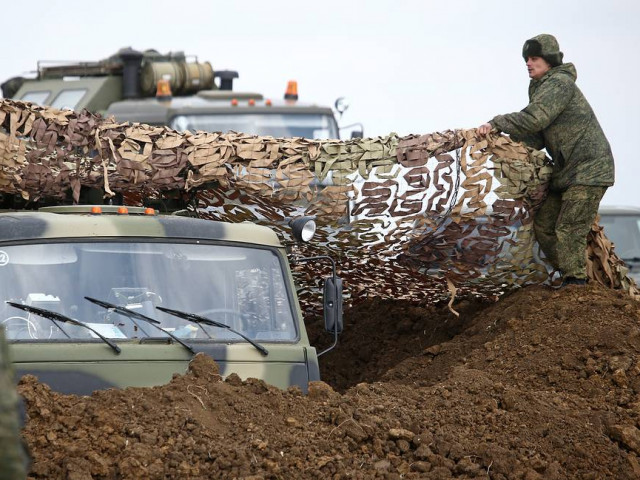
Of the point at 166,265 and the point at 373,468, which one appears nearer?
the point at 373,468

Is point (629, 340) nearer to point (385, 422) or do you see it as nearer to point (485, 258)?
point (485, 258)

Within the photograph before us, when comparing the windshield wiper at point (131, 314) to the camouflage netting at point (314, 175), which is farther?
the camouflage netting at point (314, 175)

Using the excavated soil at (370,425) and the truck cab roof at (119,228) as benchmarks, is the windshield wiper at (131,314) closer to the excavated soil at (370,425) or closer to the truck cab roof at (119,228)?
the excavated soil at (370,425)

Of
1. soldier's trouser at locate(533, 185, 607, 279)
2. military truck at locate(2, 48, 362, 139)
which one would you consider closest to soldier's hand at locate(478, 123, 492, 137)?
soldier's trouser at locate(533, 185, 607, 279)

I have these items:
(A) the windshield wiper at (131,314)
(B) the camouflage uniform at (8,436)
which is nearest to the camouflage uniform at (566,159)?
(A) the windshield wiper at (131,314)

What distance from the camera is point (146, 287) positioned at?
6.43 meters

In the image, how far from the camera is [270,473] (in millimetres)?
5098

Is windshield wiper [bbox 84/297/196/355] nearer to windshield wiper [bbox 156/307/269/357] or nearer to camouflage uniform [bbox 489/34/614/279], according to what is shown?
windshield wiper [bbox 156/307/269/357]

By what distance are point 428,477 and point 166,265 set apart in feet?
6.46

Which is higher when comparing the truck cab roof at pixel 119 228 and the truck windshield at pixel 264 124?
the truck cab roof at pixel 119 228

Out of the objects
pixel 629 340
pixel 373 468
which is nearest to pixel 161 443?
pixel 373 468

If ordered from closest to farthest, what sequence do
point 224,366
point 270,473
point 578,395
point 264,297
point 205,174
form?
1. point 270,473
2. point 224,366
3. point 264,297
4. point 578,395
5. point 205,174

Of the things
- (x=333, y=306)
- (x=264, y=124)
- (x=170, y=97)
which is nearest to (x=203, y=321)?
(x=333, y=306)

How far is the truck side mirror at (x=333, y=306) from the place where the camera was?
6.90m
